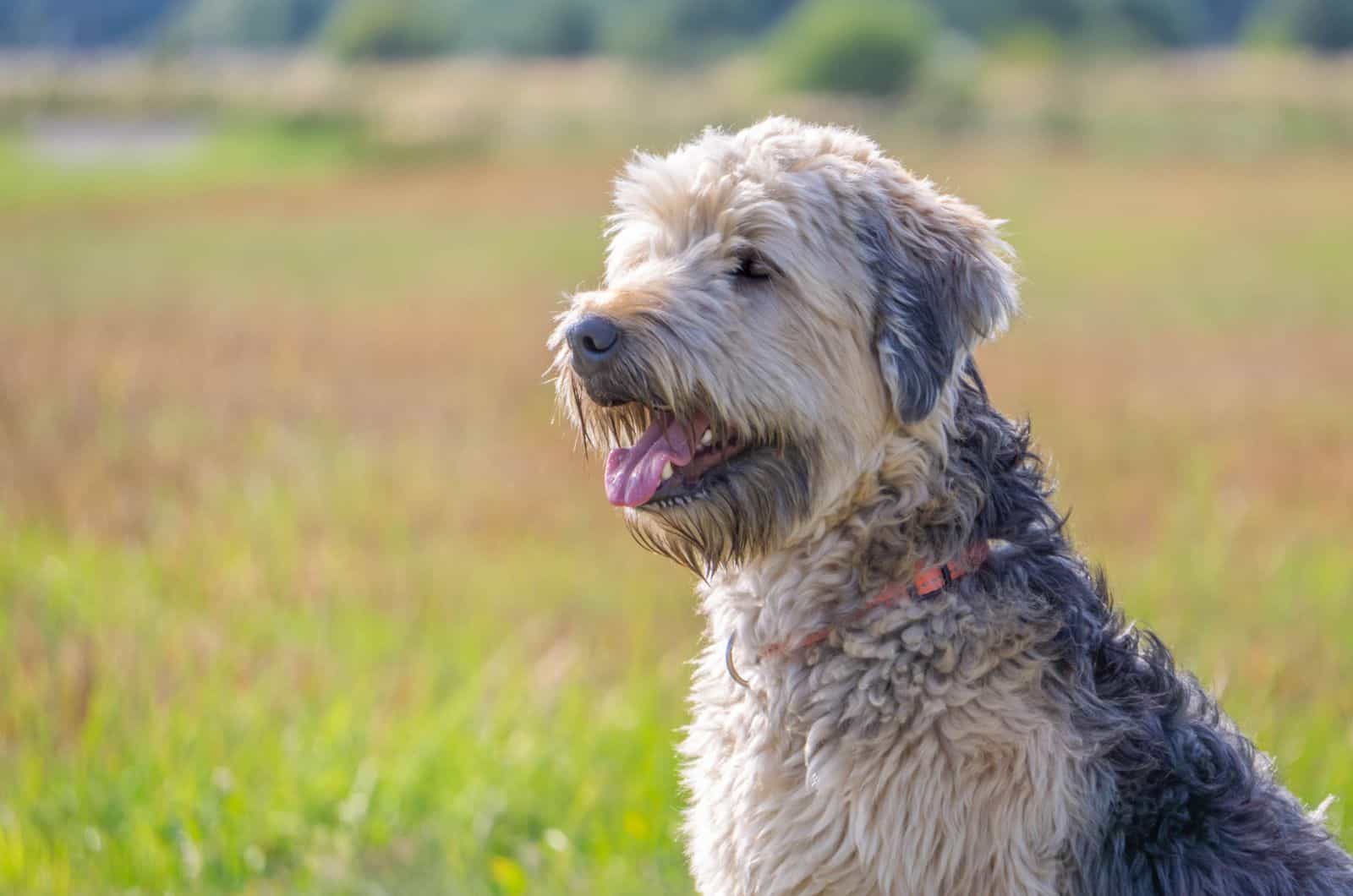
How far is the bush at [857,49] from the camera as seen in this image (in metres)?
49.4

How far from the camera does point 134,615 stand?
7660 mm

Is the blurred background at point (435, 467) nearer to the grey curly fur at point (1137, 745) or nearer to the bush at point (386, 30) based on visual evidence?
the grey curly fur at point (1137, 745)

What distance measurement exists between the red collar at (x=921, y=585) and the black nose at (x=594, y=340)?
36.2 inches

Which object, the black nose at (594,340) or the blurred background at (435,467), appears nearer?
the black nose at (594,340)

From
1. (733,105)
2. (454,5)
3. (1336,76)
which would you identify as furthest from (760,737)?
(454,5)

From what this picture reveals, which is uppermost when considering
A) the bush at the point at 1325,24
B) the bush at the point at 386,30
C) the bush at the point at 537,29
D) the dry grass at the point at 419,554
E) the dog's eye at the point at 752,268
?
the bush at the point at 1325,24

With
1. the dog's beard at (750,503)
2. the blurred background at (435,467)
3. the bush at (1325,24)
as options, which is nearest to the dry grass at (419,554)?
the blurred background at (435,467)

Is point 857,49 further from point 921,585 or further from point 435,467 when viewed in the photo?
point 921,585

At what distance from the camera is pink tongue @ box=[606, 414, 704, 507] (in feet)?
12.3

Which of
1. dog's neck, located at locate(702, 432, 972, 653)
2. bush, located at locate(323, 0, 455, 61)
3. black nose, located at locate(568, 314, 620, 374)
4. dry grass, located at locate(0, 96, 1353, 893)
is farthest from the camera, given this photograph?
bush, located at locate(323, 0, 455, 61)

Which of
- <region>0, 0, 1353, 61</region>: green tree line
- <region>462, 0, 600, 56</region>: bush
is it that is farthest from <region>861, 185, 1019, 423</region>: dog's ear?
<region>462, 0, 600, 56</region>: bush

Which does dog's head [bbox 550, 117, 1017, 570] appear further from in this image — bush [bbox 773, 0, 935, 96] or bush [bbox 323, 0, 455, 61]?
bush [bbox 323, 0, 455, 61]

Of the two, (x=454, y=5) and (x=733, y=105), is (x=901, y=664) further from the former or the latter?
(x=454, y=5)

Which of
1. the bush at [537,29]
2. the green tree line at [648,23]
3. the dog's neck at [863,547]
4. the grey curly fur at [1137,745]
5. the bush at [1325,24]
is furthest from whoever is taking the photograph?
the bush at [537,29]
